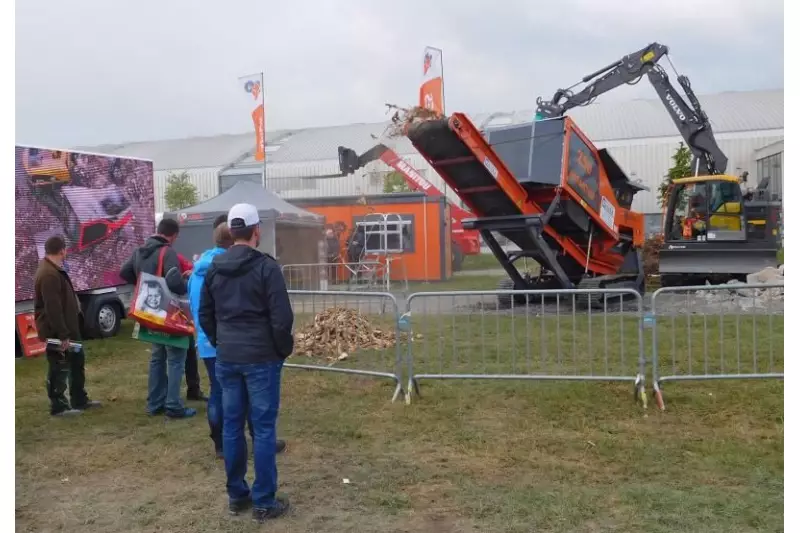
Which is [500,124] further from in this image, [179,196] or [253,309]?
[253,309]

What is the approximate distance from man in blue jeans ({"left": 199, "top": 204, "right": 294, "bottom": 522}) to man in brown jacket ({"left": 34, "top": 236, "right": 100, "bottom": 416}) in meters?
3.08

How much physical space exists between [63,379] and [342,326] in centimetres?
353

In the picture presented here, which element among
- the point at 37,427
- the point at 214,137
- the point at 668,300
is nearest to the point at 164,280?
the point at 37,427

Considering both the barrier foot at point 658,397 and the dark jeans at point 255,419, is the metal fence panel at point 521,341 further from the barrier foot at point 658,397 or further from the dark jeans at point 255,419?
the dark jeans at point 255,419

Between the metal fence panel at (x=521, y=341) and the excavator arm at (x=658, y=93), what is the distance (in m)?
7.80

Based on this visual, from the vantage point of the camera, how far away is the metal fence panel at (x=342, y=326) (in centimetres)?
811

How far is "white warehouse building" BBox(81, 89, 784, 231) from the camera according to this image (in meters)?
37.4

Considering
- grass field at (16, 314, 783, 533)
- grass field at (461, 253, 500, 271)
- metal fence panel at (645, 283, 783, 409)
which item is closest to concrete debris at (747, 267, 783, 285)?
metal fence panel at (645, 283, 783, 409)

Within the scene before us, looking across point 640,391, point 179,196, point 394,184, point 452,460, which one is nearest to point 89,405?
point 452,460

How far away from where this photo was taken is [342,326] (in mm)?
9312

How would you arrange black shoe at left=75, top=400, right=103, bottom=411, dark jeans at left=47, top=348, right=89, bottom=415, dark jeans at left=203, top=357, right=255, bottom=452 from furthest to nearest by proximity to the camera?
black shoe at left=75, top=400, right=103, bottom=411, dark jeans at left=47, top=348, right=89, bottom=415, dark jeans at left=203, top=357, right=255, bottom=452

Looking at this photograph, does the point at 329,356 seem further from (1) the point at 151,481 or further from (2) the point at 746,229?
(2) the point at 746,229

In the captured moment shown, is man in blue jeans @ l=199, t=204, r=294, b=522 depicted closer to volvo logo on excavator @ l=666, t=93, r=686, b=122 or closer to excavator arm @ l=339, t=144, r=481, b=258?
excavator arm @ l=339, t=144, r=481, b=258

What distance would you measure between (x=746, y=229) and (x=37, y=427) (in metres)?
14.6
